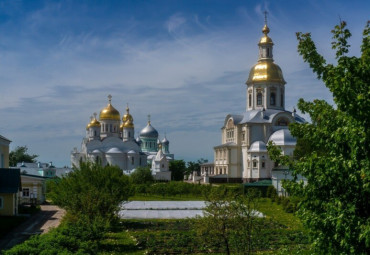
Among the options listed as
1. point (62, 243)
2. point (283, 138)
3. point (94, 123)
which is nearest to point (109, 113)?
point (94, 123)

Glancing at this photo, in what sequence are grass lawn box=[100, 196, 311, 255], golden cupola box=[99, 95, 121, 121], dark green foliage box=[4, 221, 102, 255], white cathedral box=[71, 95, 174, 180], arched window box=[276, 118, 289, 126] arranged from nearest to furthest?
1. dark green foliage box=[4, 221, 102, 255]
2. grass lawn box=[100, 196, 311, 255]
3. arched window box=[276, 118, 289, 126]
4. white cathedral box=[71, 95, 174, 180]
5. golden cupola box=[99, 95, 121, 121]

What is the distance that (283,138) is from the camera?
5397 cm

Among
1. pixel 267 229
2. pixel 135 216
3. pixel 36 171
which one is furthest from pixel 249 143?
pixel 267 229

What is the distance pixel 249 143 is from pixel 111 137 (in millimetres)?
22245

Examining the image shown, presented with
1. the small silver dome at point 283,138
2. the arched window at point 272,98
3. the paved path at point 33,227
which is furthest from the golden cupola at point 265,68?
the paved path at point 33,227

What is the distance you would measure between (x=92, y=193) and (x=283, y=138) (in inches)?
1528

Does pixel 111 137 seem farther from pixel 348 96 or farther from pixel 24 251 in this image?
pixel 348 96

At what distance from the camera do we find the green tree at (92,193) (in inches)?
693

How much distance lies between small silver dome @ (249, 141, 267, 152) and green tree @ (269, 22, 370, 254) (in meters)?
48.4

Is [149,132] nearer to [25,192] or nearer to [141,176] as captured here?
[141,176]

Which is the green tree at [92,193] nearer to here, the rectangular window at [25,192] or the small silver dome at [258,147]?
the rectangular window at [25,192]

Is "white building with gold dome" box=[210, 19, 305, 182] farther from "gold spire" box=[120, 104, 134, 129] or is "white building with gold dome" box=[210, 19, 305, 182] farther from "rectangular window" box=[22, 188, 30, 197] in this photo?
"rectangular window" box=[22, 188, 30, 197]

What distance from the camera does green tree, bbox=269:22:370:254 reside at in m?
5.89

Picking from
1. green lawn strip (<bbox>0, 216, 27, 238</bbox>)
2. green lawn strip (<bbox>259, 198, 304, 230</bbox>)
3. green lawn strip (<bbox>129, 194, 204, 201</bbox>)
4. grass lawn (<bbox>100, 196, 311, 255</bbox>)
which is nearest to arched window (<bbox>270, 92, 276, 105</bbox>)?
green lawn strip (<bbox>129, 194, 204, 201</bbox>)
